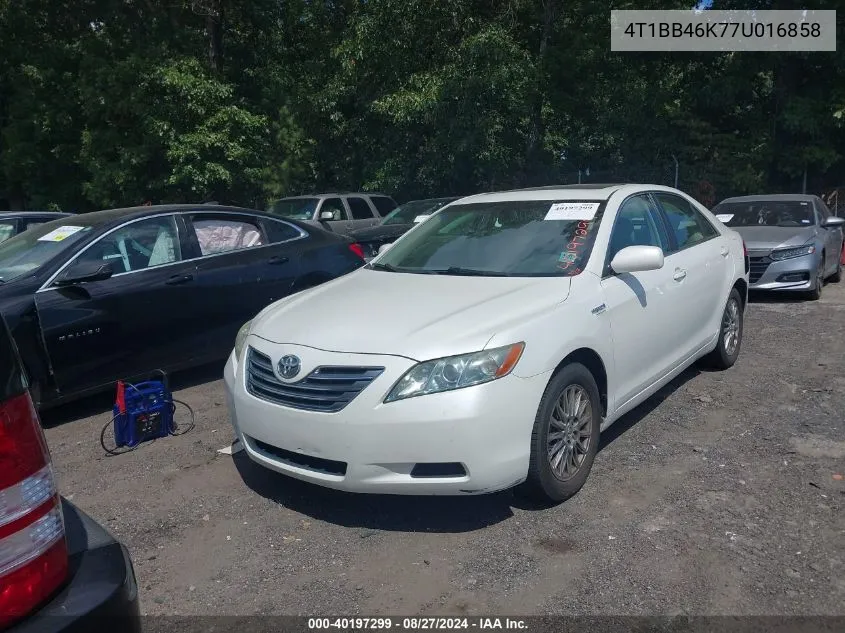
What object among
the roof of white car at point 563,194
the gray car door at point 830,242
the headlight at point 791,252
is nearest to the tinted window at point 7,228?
the roof of white car at point 563,194

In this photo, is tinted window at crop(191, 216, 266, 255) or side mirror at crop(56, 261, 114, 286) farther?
tinted window at crop(191, 216, 266, 255)

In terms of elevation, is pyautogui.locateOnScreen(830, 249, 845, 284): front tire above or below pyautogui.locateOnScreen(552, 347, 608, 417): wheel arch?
below

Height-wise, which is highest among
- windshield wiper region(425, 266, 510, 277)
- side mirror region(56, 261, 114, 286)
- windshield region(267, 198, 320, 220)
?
side mirror region(56, 261, 114, 286)

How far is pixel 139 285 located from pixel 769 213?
876 centimetres

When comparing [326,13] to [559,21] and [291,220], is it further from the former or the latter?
[291,220]

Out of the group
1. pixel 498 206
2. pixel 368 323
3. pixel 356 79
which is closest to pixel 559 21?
pixel 356 79

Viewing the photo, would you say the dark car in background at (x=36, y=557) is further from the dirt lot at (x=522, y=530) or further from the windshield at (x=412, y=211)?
the windshield at (x=412, y=211)

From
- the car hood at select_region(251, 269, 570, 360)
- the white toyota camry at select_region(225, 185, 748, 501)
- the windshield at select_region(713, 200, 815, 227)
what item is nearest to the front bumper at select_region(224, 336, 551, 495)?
the white toyota camry at select_region(225, 185, 748, 501)

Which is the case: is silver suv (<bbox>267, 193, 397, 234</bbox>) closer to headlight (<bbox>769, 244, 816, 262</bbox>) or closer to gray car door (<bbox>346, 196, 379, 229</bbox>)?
gray car door (<bbox>346, 196, 379, 229</bbox>)

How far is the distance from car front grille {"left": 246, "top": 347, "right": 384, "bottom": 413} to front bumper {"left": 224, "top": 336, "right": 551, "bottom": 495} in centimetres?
3

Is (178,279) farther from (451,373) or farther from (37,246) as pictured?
(451,373)

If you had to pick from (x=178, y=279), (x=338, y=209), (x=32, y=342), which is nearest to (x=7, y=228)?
(x=178, y=279)

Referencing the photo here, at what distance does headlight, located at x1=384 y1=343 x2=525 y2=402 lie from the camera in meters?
3.26

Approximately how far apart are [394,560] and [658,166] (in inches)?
753
